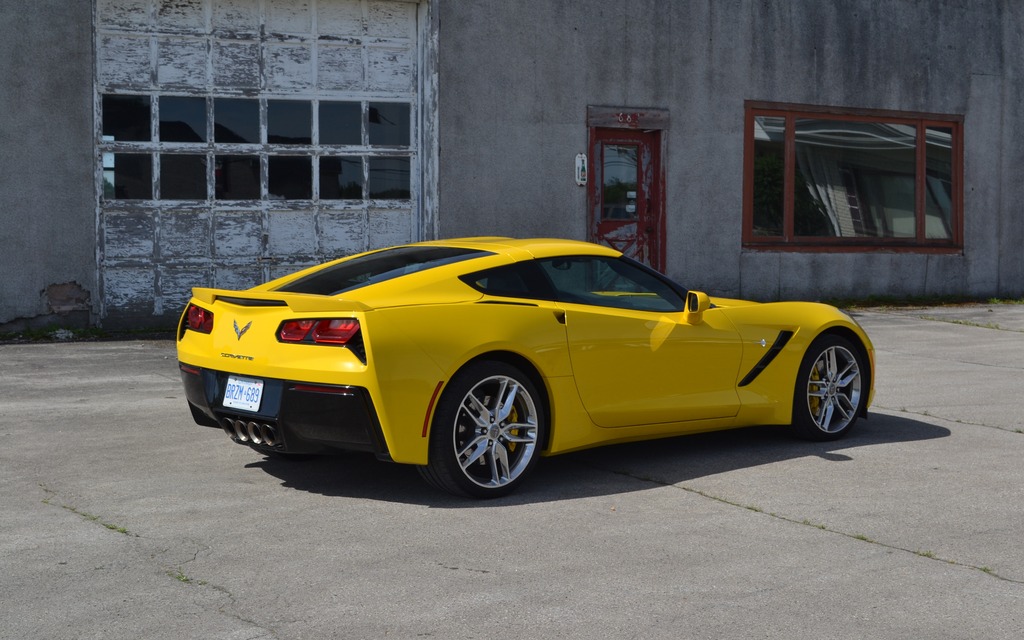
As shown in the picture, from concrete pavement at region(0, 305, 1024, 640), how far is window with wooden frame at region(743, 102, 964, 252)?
841cm

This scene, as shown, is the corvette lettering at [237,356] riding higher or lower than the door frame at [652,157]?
lower

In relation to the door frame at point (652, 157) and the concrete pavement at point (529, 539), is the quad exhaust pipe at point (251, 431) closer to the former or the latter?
the concrete pavement at point (529, 539)

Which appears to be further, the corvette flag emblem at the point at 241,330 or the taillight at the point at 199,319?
the taillight at the point at 199,319

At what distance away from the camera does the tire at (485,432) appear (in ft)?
19.7

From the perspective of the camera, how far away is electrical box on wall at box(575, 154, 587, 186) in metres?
15.1

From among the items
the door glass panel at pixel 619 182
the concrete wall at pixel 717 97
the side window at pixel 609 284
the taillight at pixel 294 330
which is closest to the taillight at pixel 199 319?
the taillight at pixel 294 330

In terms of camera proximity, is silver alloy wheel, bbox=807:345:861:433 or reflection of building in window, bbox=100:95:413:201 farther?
reflection of building in window, bbox=100:95:413:201

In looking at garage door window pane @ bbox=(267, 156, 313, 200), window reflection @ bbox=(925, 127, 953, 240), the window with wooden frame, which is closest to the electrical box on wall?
the window with wooden frame

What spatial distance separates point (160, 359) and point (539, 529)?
21.8 ft

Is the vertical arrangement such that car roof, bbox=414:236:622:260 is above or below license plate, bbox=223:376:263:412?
above

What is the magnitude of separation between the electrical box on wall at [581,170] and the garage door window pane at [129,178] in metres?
4.92

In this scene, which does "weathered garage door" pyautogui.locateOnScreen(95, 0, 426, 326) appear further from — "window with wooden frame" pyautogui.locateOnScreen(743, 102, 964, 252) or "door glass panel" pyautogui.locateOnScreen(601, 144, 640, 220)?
"window with wooden frame" pyautogui.locateOnScreen(743, 102, 964, 252)

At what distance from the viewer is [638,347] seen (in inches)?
269

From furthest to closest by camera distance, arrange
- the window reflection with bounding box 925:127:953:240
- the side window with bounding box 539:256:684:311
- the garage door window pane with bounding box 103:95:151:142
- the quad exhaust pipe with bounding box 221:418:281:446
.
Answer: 1. the window reflection with bounding box 925:127:953:240
2. the garage door window pane with bounding box 103:95:151:142
3. the side window with bounding box 539:256:684:311
4. the quad exhaust pipe with bounding box 221:418:281:446
